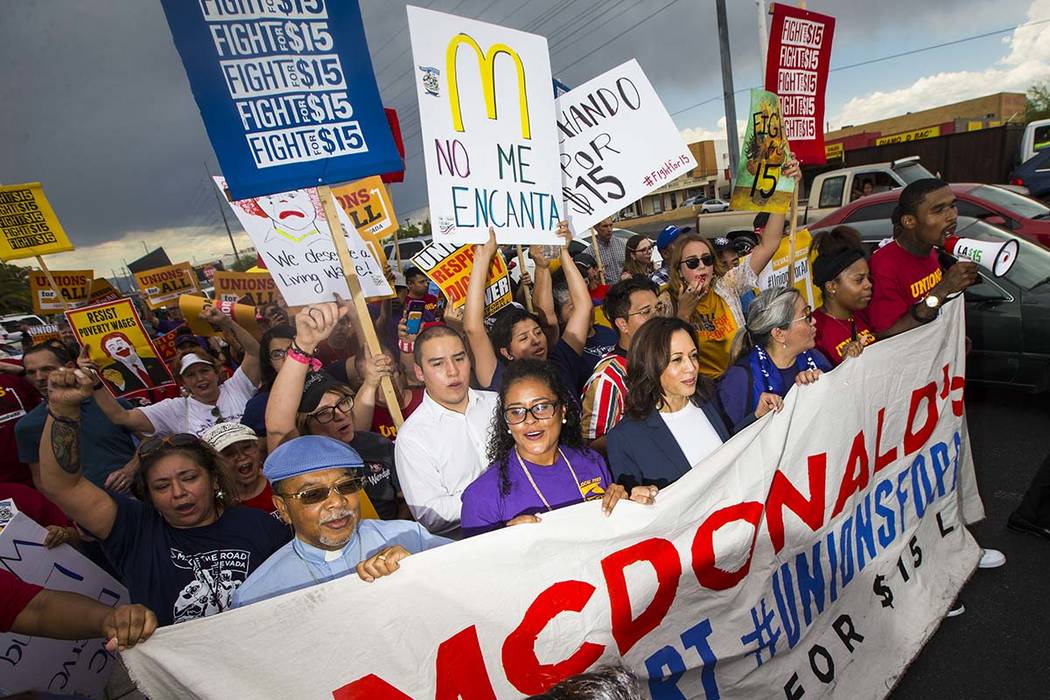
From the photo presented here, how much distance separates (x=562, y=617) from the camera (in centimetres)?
193

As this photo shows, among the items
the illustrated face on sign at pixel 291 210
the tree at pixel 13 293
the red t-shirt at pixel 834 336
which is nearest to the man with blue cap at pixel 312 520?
the illustrated face on sign at pixel 291 210

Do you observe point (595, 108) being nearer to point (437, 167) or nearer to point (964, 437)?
point (437, 167)

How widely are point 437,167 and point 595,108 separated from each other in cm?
143

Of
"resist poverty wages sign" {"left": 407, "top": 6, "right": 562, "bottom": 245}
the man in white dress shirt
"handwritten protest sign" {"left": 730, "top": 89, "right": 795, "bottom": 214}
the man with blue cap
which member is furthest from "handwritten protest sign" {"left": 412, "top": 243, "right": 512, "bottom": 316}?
the man with blue cap

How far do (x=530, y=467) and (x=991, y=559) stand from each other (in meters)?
2.64

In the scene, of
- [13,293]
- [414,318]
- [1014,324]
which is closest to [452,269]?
[414,318]

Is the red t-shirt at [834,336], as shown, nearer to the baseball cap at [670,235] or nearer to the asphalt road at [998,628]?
the asphalt road at [998,628]

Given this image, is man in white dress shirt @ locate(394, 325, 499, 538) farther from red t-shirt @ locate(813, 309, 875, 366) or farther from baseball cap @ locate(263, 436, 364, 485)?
red t-shirt @ locate(813, 309, 875, 366)

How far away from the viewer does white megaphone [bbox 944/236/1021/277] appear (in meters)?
3.28

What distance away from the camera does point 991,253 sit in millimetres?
3342

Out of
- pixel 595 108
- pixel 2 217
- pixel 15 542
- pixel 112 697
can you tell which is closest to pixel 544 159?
pixel 595 108

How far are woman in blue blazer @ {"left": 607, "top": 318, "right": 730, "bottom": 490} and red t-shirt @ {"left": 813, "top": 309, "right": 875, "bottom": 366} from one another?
115 cm

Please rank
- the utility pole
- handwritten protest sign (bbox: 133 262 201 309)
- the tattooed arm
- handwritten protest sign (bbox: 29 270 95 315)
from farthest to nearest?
1. the utility pole
2. handwritten protest sign (bbox: 133 262 201 309)
3. handwritten protest sign (bbox: 29 270 95 315)
4. the tattooed arm

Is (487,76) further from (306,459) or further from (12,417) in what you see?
(12,417)
